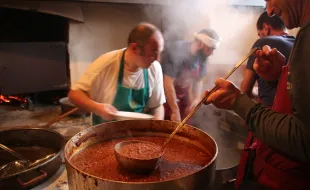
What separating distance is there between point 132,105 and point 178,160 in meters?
0.76

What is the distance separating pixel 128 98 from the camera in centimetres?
191

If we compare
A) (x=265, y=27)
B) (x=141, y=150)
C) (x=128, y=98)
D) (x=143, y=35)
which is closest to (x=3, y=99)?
(x=128, y=98)

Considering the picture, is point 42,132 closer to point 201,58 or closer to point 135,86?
point 135,86

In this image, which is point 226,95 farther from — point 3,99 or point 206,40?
point 3,99

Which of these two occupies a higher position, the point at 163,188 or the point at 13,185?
the point at 163,188

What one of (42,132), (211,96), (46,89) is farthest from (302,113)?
(46,89)

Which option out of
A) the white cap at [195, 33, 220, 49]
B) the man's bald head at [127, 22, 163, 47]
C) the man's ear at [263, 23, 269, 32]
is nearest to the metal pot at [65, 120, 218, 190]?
the man's bald head at [127, 22, 163, 47]

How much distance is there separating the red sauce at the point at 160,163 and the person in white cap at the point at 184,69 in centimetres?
146

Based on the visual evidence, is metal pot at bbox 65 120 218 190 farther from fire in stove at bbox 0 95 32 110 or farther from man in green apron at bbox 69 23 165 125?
fire in stove at bbox 0 95 32 110

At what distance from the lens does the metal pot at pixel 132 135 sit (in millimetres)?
887

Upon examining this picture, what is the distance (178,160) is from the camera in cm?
124

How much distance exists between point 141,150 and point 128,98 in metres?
0.75

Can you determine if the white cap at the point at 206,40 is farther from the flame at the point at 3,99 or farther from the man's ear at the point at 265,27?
the flame at the point at 3,99

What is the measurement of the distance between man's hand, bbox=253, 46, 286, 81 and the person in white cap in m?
1.45
